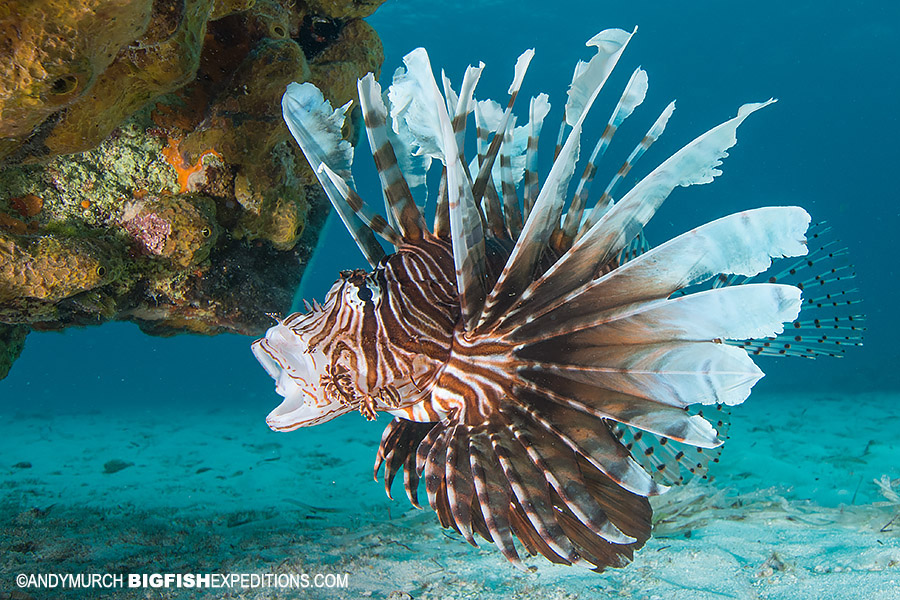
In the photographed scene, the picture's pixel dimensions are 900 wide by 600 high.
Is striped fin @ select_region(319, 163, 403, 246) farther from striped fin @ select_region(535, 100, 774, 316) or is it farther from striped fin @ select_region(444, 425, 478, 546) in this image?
striped fin @ select_region(444, 425, 478, 546)

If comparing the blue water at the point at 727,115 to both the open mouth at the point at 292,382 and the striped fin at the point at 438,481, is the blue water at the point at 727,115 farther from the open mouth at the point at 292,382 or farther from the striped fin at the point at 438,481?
the striped fin at the point at 438,481

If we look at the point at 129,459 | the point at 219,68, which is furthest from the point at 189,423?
the point at 219,68

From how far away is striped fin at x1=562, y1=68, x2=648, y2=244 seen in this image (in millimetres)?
2824

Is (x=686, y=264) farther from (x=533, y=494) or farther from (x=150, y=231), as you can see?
(x=150, y=231)

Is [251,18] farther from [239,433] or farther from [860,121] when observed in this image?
[860,121]

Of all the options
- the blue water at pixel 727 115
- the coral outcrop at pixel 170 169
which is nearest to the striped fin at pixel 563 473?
the coral outcrop at pixel 170 169

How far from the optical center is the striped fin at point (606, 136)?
2.82m

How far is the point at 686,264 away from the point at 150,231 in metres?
3.35

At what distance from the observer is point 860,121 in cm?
4878

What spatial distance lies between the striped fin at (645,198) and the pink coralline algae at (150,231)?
8.87 feet

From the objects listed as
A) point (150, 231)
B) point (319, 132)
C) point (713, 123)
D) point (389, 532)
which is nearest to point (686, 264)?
point (319, 132)

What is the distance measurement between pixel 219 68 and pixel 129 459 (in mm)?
8309

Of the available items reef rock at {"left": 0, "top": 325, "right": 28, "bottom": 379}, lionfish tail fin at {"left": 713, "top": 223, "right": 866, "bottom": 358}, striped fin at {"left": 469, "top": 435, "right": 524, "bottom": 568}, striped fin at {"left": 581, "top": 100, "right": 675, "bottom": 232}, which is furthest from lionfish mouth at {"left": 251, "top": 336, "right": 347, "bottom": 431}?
reef rock at {"left": 0, "top": 325, "right": 28, "bottom": 379}

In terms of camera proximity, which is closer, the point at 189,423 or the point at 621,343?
the point at 621,343
